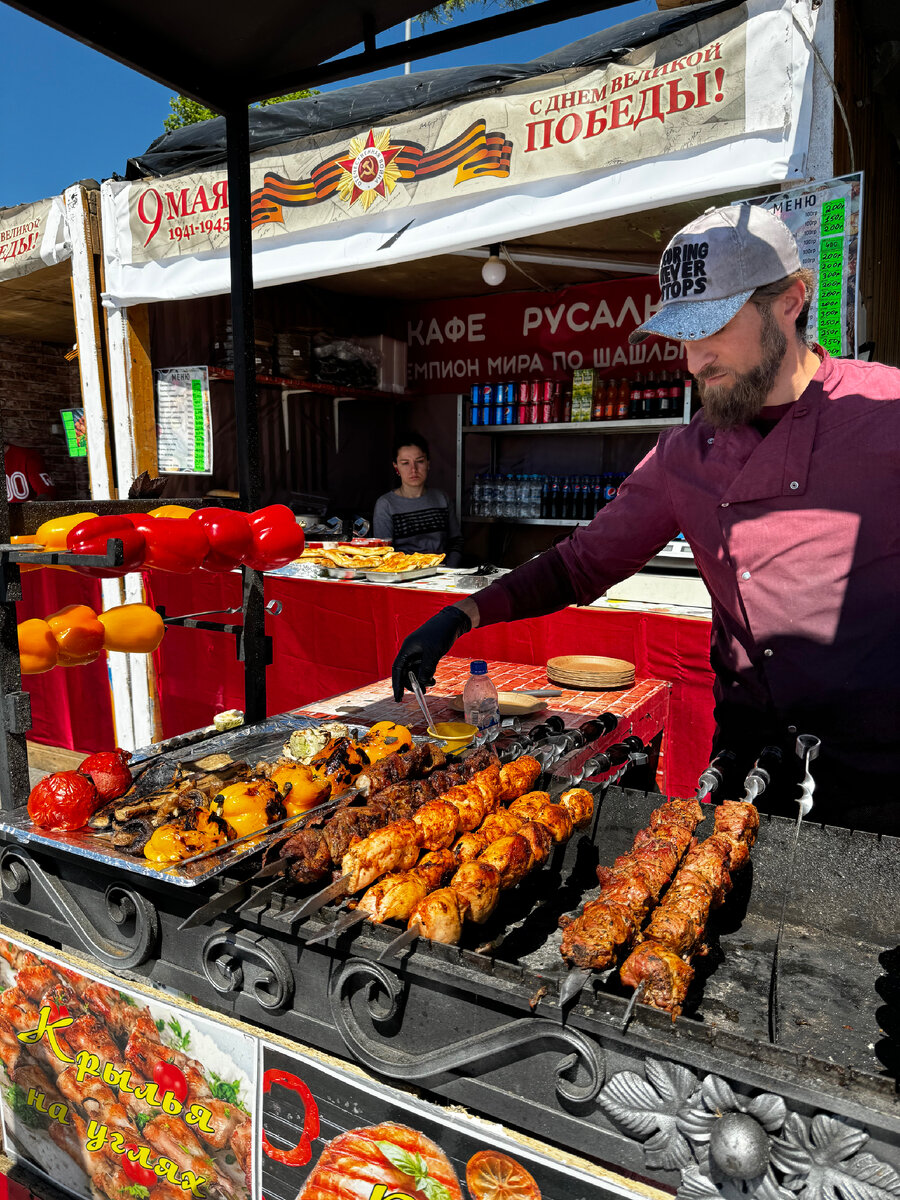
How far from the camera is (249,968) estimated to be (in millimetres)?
1717

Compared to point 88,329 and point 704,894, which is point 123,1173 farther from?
point 88,329

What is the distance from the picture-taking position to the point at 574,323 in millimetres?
8023

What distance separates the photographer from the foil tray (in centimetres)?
171

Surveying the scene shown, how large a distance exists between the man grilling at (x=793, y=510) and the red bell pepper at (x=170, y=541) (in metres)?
1.55

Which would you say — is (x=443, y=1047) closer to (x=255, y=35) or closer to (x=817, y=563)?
(x=817, y=563)

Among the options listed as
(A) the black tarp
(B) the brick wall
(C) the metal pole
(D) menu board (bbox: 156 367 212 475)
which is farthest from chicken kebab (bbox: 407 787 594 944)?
(B) the brick wall

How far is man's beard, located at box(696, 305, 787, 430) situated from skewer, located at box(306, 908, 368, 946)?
1756 mm

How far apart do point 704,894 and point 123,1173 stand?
1.57 meters

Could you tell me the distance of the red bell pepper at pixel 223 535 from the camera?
2.64m

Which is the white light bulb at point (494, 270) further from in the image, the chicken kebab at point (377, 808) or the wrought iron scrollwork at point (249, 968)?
the wrought iron scrollwork at point (249, 968)

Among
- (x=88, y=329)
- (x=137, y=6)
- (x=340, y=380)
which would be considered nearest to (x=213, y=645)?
(x=88, y=329)

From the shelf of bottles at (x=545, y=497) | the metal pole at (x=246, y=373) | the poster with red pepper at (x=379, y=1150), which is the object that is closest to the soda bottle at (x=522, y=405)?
the shelf of bottles at (x=545, y=497)

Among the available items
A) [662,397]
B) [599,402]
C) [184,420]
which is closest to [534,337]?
[599,402]

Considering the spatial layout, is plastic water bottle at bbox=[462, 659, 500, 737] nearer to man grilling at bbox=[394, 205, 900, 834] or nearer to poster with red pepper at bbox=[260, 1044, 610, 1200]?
man grilling at bbox=[394, 205, 900, 834]
